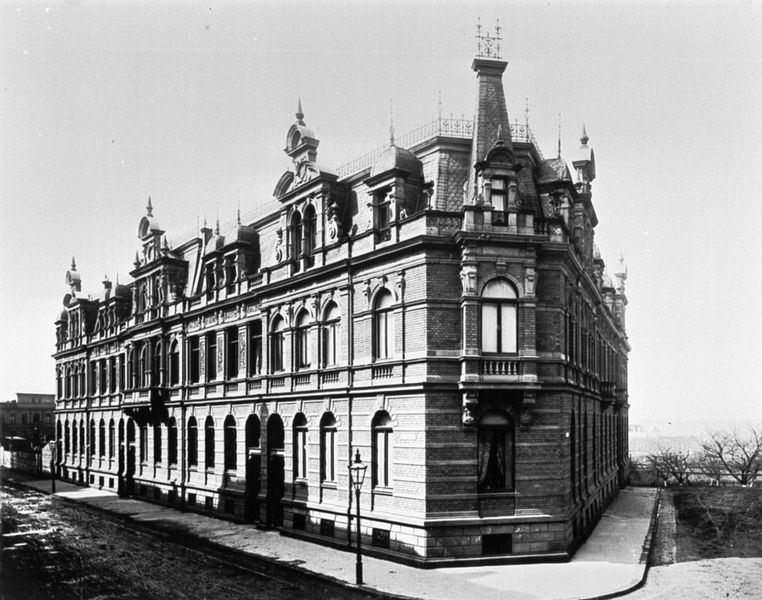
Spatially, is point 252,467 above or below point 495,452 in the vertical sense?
below

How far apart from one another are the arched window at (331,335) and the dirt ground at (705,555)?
1326 centimetres

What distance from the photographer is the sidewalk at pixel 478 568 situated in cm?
1941

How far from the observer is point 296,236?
30594mm

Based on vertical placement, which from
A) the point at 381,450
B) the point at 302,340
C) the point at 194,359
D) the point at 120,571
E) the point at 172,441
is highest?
the point at 302,340

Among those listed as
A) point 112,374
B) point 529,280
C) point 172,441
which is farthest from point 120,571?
point 112,374

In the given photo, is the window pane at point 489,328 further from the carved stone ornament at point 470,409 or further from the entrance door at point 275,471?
the entrance door at point 275,471

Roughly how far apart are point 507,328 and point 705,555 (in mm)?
10422

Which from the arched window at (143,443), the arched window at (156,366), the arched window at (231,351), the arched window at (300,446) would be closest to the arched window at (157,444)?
the arched window at (143,443)

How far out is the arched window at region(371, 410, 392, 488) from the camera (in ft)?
80.4

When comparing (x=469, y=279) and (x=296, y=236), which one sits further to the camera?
(x=296, y=236)

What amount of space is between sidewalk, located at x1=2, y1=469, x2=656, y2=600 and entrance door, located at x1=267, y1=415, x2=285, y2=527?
2.87 feet

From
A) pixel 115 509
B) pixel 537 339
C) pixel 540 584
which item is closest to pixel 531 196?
pixel 537 339

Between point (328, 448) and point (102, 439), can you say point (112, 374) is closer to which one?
point (102, 439)

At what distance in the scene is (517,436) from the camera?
2308 cm
